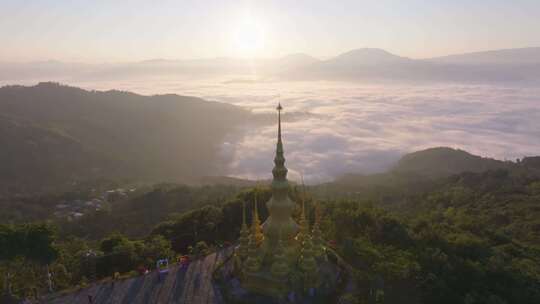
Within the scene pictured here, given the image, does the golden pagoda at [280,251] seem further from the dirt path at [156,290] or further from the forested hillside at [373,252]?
the forested hillside at [373,252]

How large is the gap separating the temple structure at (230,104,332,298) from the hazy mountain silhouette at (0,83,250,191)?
118241 millimetres

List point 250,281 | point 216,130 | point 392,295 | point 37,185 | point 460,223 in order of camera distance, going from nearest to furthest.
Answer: point 250,281, point 392,295, point 460,223, point 37,185, point 216,130

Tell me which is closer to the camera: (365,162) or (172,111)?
(365,162)

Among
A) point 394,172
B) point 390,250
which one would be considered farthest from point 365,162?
point 390,250

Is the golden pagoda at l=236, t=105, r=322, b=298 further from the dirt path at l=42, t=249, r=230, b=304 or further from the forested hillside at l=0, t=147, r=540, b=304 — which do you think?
the forested hillside at l=0, t=147, r=540, b=304

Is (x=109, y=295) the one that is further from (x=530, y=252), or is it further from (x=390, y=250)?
(x=530, y=252)

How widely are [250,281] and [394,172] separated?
11420 centimetres

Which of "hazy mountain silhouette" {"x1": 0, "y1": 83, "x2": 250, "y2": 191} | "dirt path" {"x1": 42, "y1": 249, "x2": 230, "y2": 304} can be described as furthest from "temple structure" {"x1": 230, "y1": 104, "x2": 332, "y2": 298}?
"hazy mountain silhouette" {"x1": 0, "y1": 83, "x2": 250, "y2": 191}

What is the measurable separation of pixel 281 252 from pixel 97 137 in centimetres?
15653

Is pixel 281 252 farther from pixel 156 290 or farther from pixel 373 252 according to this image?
pixel 156 290

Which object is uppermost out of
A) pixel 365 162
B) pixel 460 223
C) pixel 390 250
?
pixel 390 250

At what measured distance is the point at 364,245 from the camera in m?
31.5

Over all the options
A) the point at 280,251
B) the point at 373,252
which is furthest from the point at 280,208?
the point at 373,252

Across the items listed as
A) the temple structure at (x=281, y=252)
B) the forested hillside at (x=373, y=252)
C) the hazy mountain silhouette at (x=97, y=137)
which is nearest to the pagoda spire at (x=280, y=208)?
the temple structure at (x=281, y=252)
